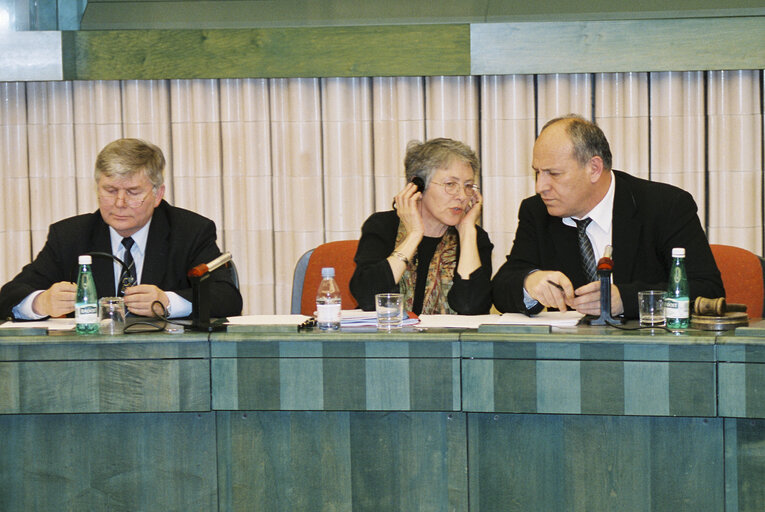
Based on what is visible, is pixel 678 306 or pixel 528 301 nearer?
pixel 678 306

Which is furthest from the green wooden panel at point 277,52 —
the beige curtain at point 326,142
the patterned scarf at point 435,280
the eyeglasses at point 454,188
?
the patterned scarf at point 435,280

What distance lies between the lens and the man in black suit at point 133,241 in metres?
2.83

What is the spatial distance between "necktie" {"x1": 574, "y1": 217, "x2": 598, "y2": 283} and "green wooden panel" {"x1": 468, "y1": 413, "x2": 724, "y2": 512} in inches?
29.4

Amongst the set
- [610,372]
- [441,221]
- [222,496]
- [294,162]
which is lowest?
[222,496]

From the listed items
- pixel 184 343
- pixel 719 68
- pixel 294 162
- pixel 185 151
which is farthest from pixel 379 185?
pixel 184 343

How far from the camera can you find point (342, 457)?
227 cm

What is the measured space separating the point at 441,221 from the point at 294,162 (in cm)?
108

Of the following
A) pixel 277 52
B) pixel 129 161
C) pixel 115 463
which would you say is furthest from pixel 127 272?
pixel 277 52

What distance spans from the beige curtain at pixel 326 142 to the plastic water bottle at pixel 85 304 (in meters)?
1.54

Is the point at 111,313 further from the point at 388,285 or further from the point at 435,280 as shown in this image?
the point at 435,280

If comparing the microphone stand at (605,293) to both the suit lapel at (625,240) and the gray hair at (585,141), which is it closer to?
the suit lapel at (625,240)

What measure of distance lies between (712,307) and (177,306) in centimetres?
148

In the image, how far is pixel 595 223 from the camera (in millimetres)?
2869

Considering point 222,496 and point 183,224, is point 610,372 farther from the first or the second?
point 183,224
